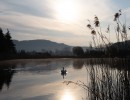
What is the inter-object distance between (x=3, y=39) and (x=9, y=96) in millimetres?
33187

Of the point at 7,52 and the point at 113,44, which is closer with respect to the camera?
the point at 113,44

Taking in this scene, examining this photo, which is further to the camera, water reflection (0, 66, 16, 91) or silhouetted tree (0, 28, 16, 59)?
silhouetted tree (0, 28, 16, 59)

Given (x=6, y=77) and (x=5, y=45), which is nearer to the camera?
(x=6, y=77)

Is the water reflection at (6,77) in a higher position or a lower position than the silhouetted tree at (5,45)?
lower

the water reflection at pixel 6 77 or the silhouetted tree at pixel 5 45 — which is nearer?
the water reflection at pixel 6 77

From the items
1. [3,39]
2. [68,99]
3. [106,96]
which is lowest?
[68,99]

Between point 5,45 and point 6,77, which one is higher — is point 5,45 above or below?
above

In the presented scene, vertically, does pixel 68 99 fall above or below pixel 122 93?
below

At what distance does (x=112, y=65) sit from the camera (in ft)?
21.6

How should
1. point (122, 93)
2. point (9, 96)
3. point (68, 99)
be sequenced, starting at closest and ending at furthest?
point (122, 93) < point (68, 99) < point (9, 96)

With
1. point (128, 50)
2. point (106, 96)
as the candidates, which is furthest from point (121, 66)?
point (106, 96)

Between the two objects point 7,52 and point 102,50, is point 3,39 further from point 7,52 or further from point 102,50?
point 102,50

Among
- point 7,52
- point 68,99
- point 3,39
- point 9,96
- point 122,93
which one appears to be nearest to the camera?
point 122,93

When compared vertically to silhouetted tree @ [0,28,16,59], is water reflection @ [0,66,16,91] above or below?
below
